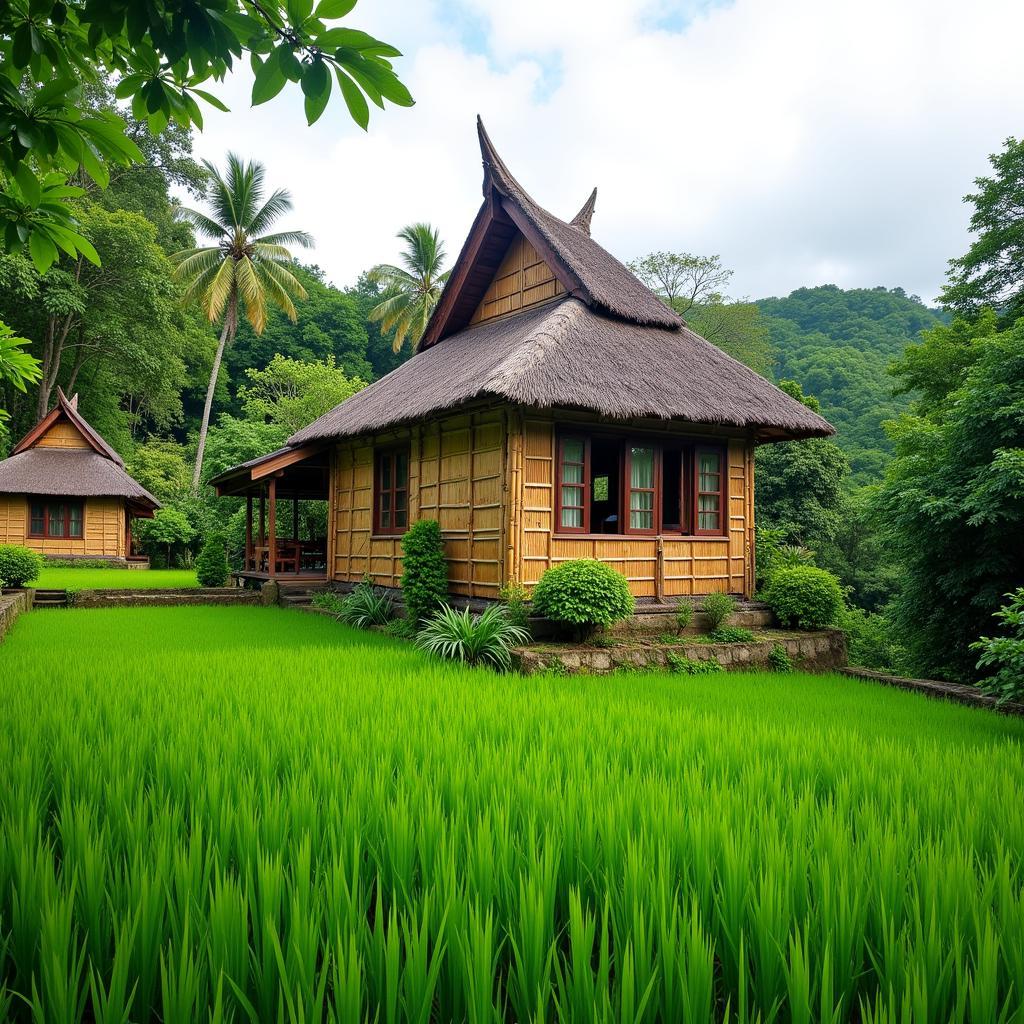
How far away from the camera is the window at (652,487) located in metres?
10.2

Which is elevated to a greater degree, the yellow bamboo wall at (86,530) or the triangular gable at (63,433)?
the triangular gable at (63,433)

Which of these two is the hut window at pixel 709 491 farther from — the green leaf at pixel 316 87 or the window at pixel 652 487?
the green leaf at pixel 316 87

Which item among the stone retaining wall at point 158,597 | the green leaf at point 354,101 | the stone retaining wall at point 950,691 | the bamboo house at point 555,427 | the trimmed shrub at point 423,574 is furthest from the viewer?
the stone retaining wall at point 158,597

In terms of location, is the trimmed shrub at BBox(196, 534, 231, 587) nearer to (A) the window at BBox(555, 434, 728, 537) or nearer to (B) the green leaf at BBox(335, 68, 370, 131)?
(A) the window at BBox(555, 434, 728, 537)

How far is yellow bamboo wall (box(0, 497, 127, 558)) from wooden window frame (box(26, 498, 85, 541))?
5 cm

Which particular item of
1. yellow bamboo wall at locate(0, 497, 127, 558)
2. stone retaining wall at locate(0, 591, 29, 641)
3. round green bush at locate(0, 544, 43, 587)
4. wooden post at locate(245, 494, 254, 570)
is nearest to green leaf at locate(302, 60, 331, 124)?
stone retaining wall at locate(0, 591, 29, 641)

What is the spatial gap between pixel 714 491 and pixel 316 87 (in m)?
10.4

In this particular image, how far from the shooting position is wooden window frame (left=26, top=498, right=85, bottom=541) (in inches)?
994

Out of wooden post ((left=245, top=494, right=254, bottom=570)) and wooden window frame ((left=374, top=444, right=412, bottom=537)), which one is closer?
wooden window frame ((left=374, top=444, right=412, bottom=537))

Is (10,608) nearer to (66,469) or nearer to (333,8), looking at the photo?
(333,8)

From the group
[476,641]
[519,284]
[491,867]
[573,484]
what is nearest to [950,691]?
[573,484]

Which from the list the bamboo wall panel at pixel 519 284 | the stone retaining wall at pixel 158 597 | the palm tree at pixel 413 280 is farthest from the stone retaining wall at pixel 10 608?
the palm tree at pixel 413 280

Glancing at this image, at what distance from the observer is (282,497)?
20344 millimetres

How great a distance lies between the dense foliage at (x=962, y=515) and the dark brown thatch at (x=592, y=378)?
1.95 metres
